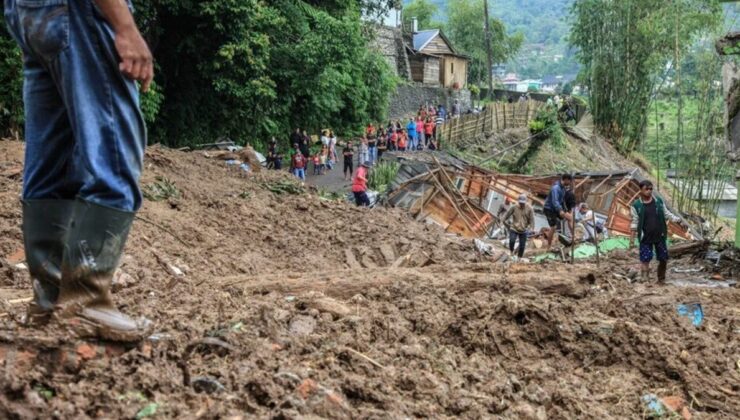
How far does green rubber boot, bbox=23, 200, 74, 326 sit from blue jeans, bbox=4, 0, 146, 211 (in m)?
0.14

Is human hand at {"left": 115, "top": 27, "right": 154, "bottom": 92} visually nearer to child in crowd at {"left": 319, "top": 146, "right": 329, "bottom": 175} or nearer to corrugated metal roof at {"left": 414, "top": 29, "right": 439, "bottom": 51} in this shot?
child in crowd at {"left": 319, "top": 146, "right": 329, "bottom": 175}

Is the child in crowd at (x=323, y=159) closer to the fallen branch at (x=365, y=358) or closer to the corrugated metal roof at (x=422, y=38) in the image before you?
the fallen branch at (x=365, y=358)

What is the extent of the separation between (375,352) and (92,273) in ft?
3.76

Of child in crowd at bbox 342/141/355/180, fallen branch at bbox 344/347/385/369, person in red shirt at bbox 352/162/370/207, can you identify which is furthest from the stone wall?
fallen branch at bbox 344/347/385/369

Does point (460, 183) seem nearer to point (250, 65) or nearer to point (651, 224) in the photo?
point (250, 65)

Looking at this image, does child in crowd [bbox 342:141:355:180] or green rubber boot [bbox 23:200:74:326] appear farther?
child in crowd [bbox 342:141:355:180]

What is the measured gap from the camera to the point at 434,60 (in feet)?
174

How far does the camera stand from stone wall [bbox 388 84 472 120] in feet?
143

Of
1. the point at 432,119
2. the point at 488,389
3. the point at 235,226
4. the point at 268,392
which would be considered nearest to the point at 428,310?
the point at 488,389

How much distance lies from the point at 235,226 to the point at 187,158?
5.03 metres

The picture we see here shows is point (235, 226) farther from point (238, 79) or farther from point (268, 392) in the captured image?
point (238, 79)

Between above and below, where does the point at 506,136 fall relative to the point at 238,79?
below

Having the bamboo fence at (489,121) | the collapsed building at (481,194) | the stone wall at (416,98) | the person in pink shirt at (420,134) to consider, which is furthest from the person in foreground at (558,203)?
the stone wall at (416,98)

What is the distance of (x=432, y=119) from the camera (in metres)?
34.2
